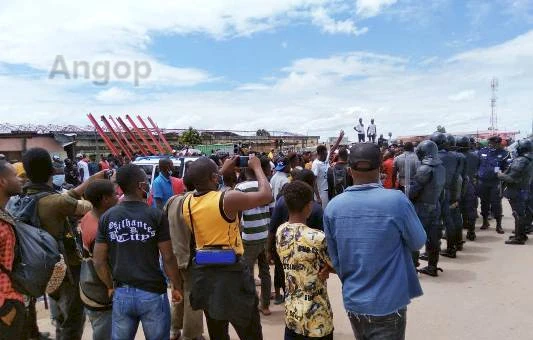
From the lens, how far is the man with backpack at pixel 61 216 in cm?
359

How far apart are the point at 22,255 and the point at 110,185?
3.09 feet

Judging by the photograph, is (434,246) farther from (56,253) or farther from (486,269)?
(56,253)

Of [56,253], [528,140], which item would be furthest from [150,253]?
[528,140]

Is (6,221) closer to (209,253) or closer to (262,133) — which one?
(209,253)

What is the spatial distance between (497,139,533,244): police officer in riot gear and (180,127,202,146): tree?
28.6 m

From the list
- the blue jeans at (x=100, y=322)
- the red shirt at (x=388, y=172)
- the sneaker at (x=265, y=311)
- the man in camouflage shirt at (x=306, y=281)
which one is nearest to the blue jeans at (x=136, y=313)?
the blue jeans at (x=100, y=322)

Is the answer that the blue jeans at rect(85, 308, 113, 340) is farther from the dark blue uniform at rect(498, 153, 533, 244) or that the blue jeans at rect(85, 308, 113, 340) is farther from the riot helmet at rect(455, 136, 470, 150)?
the riot helmet at rect(455, 136, 470, 150)

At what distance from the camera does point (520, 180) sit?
7703mm

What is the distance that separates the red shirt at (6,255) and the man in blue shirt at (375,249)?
1.94m

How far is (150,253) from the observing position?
3.02m

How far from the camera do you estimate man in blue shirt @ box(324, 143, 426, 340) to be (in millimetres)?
2504

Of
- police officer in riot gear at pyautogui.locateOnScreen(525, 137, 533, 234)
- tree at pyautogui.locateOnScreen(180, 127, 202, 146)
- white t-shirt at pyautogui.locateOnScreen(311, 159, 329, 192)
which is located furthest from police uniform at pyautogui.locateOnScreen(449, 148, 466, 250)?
tree at pyautogui.locateOnScreen(180, 127, 202, 146)

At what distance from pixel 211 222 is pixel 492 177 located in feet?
25.8

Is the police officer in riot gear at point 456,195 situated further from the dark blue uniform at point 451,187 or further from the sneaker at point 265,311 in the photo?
the sneaker at point 265,311
